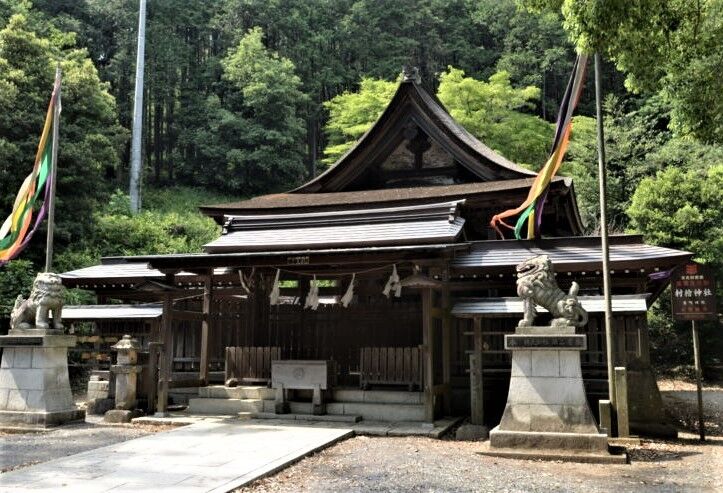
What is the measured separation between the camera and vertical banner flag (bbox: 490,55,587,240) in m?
11.2

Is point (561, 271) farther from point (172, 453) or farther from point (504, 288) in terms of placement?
point (172, 453)

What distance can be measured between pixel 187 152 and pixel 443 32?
78.0 ft

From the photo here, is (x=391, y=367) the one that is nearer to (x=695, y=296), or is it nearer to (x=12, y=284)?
(x=695, y=296)

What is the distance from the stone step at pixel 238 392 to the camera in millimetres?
12539

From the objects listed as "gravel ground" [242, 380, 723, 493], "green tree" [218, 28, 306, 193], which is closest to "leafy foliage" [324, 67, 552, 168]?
"green tree" [218, 28, 306, 193]

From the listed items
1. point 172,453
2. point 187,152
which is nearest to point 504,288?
point 172,453

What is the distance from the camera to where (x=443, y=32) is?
49.3 metres

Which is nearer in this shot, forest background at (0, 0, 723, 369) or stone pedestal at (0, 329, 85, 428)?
forest background at (0, 0, 723, 369)

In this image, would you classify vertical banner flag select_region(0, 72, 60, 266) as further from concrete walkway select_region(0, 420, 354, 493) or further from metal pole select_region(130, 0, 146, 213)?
metal pole select_region(130, 0, 146, 213)

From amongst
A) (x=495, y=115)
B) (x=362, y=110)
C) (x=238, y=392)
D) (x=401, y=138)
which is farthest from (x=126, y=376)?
(x=495, y=115)

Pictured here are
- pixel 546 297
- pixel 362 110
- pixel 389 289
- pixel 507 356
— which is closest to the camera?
pixel 546 297

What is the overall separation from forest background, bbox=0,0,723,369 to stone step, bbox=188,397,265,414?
924cm

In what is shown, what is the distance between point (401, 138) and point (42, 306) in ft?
34.1

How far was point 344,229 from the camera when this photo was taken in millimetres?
14203
